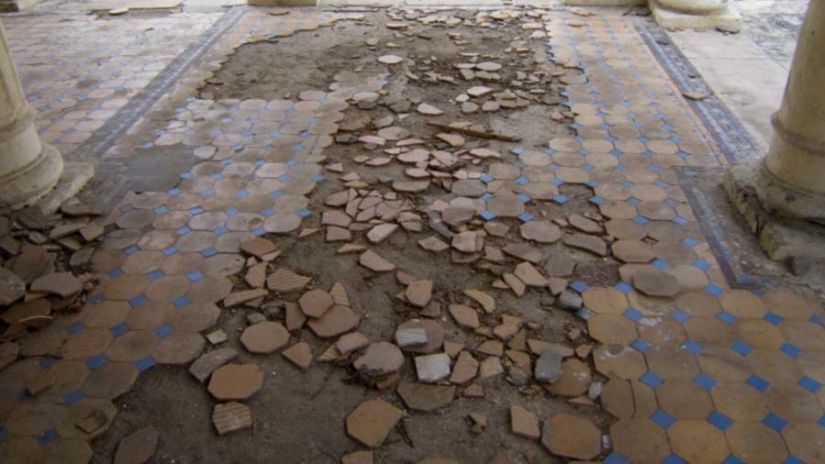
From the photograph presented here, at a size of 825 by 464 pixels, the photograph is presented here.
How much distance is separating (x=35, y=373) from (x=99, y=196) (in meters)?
1.62

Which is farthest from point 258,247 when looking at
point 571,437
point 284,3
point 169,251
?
point 284,3

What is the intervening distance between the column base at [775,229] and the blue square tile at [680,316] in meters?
0.72

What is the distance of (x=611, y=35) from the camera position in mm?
7023

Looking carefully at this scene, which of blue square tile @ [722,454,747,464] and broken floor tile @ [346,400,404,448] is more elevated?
broken floor tile @ [346,400,404,448]

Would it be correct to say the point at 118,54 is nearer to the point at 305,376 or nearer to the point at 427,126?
the point at 427,126

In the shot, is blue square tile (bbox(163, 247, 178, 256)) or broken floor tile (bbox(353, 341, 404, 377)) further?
blue square tile (bbox(163, 247, 178, 256))

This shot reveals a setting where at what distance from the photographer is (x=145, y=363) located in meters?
2.93

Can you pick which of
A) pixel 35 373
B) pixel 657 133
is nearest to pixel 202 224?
pixel 35 373

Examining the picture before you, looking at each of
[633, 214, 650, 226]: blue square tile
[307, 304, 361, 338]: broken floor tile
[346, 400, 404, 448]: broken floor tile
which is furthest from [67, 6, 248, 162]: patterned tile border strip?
[633, 214, 650, 226]: blue square tile

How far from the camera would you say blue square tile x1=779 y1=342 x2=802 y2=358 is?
2945mm

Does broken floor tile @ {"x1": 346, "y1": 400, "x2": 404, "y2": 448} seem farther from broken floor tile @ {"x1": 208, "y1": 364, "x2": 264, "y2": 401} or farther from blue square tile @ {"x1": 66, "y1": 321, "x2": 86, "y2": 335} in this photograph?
blue square tile @ {"x1": 66, "y1": 321, "x2": 86, "y2": 335}

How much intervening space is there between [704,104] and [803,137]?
1923 mm

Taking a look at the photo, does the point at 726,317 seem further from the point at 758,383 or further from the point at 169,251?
the point at 169,251

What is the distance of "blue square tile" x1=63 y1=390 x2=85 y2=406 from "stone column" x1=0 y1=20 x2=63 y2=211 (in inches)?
64.8
